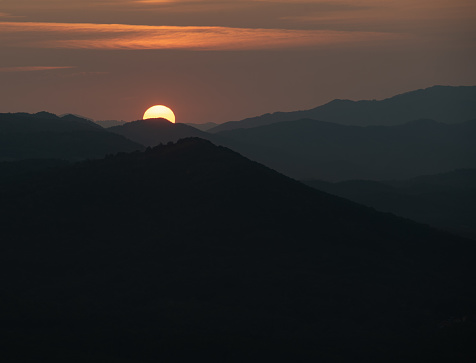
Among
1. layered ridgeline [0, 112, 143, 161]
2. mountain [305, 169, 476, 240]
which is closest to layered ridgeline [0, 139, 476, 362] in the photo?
layered ridgeline [0, 112, 143, 161]

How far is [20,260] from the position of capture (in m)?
76.6

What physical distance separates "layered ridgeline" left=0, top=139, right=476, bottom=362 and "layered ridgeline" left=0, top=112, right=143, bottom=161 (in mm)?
55699

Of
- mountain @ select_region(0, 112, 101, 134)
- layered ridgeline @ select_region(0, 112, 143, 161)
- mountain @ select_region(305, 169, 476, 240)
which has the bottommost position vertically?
mountain @ select_region(305, 169, 476, 240)

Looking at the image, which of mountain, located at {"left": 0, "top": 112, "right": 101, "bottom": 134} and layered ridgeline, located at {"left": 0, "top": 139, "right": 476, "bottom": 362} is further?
mountain, located at {"left": 0, "top": 112, "right": 101, "bottom": 134}

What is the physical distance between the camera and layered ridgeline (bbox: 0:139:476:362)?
5881 centimetres

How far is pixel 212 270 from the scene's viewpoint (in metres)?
75.4

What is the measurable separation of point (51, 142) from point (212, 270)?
99837mm

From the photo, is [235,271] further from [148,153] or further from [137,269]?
[148,153]

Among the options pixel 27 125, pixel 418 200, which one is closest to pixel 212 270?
pixel 418 200

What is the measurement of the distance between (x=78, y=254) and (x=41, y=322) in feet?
60.0

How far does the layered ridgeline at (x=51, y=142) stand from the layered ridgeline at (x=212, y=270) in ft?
183

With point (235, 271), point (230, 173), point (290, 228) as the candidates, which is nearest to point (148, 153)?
point (230, 173)

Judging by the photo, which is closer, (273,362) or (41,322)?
(273,362)

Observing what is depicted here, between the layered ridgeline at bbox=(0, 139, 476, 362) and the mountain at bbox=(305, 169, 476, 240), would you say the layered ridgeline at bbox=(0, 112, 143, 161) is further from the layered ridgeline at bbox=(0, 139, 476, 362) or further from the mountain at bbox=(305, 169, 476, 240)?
the layered ridgeline at bbox=(0, 139, 476, 362)
